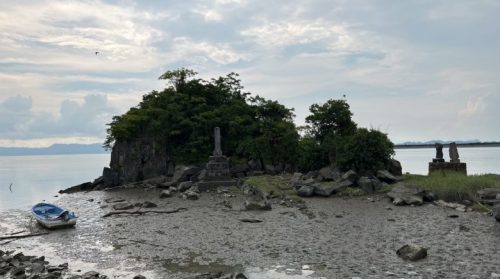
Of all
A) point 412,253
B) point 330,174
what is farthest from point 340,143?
point 412,253

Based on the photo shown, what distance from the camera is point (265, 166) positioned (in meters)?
44.9

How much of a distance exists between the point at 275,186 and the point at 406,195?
998 centimetres

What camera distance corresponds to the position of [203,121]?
47.6 m

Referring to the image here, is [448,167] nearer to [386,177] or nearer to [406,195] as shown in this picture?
[386,177]

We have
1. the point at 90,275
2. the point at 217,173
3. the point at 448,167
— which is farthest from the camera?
the point at 217,173

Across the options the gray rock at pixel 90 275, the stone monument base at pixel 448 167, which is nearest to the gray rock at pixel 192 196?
the stone monument base at pixel 448 167

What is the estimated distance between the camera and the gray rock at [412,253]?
12.8 m

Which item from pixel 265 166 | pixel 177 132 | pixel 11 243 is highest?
pixel 177 132

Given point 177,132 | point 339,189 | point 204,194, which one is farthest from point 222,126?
point 339,189

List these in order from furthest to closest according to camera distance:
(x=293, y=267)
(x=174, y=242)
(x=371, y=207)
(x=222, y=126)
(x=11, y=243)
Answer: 1. (x=222, y=126)
2. (x=371, y=207)
3. (x=11, y=243)
4. (x=174, y=242)
5. (x=293, y=267)

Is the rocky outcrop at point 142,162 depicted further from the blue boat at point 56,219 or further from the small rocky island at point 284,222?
the blue boat at point 56,219

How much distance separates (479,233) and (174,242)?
38.0 feet

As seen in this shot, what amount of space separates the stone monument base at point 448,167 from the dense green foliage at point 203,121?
1654 cm

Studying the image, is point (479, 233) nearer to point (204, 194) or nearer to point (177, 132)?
point (204, 194)
